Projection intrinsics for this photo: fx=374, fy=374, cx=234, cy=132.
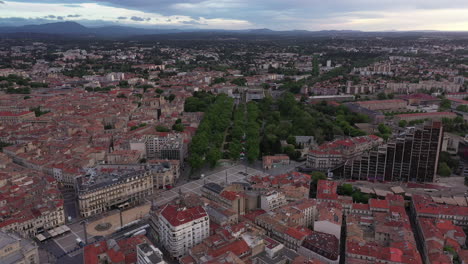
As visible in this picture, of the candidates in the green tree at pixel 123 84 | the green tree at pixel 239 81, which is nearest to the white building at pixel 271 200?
the green tree at pixel 239 81

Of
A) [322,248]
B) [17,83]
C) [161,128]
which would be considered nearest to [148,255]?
[322,248]

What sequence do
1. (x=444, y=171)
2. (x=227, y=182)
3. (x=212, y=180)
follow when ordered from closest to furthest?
(x=227, y=182)
(x=212, y=180)
(x=444, y=171)

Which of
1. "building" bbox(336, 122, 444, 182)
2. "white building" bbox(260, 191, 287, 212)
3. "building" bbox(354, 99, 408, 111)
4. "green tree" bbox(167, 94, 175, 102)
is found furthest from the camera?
"green tree" bbox(167, 94, 175, 102)

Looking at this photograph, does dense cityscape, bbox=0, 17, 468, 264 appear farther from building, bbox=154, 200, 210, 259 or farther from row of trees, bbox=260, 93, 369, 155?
row of trees, bbox=260, 93, 369, 155

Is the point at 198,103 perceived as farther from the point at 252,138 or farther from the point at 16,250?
the point at 16,250

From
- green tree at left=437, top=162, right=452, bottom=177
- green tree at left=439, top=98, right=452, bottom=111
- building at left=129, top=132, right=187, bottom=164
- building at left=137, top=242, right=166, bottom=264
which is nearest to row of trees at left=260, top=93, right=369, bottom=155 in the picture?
building at left=129, top=132, right=187, bottom=164

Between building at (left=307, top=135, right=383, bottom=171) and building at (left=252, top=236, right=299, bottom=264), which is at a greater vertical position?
building at (left=307, top=135, right=383, bottom=171)
